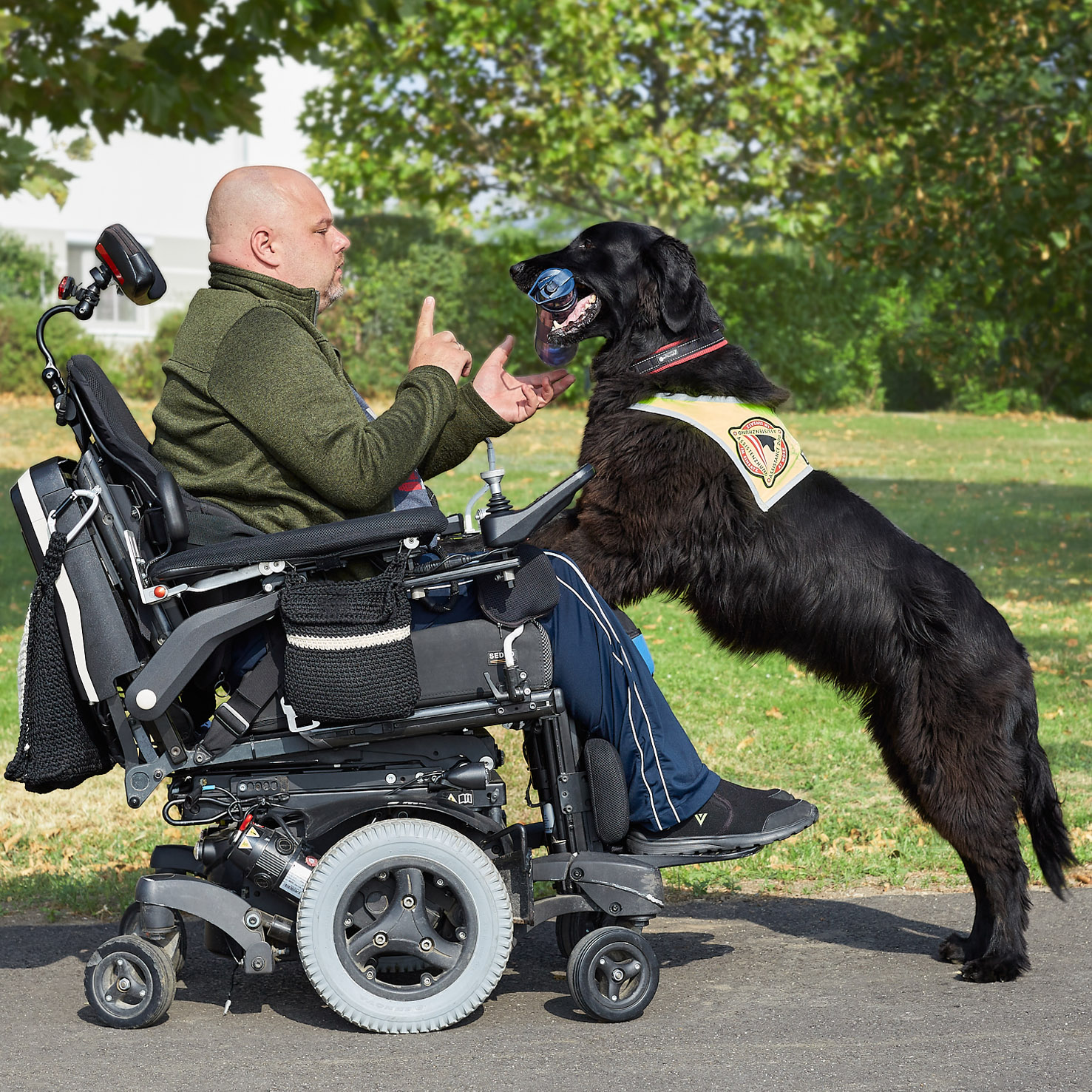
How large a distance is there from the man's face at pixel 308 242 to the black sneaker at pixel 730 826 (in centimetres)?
144

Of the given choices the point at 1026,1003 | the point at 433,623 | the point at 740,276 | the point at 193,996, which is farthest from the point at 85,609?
the point at 740,276

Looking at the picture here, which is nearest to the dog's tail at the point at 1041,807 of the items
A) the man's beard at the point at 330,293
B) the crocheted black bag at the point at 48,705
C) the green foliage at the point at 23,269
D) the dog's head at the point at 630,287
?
the dog's head at the point at 630,287

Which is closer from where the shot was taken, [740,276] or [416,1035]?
[416,1035]

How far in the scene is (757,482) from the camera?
10.8 ft

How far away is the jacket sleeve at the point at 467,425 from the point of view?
3.16 m

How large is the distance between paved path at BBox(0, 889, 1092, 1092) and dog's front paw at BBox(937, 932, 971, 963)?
0.03 meters

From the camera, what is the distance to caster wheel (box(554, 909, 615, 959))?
3057 mm

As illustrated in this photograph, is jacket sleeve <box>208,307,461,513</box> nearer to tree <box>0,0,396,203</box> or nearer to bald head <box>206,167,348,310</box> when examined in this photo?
bald head <box>206,167,348,310</box>

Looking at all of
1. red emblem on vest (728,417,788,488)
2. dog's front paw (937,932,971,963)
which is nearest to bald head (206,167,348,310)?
red emblem on vest (728,417,788,488)

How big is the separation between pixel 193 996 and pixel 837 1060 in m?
1.46

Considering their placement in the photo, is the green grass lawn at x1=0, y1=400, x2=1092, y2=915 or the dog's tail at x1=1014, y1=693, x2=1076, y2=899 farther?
the green grass lawn at x1=0, y1=400, x2=1092, y2=915

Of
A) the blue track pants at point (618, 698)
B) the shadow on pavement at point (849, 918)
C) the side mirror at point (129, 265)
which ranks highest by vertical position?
the side mirror at point (129, 265)

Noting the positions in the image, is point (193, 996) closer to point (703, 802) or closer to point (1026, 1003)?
point (703, 802)

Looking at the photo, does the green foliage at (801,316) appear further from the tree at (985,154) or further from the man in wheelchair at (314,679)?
the man in wheelchair at (314,679)
